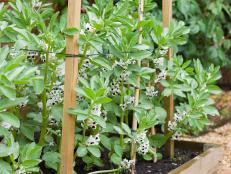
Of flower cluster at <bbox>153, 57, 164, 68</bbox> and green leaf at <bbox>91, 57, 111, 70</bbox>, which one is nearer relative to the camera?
green leaf at <bbox>91, 57, 111, 70</bbox>

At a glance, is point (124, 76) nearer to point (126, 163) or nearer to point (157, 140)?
point (126, 163)

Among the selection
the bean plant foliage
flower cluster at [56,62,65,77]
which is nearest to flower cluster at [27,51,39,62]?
the bean plant foliage

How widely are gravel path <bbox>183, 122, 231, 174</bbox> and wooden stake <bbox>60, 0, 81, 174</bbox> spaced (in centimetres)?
157

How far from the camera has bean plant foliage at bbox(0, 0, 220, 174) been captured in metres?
2.05

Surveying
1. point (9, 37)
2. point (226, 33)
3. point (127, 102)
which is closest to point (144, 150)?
point (127, 102)

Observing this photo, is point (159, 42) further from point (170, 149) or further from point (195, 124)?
point (170, 149)

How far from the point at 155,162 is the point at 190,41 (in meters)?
2.14

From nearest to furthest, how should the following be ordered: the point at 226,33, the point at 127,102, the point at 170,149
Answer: the point at 127,102
the point at 170,149
the point at 226,33

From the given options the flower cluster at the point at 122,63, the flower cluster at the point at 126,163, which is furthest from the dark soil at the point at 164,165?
the flower cluster at the point at 122,63

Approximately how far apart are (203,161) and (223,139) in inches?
58.1

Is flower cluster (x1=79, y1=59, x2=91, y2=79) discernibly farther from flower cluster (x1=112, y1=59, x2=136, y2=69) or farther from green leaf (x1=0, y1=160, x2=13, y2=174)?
green leaf (x1=0, y1=160, x2=13, y2=174)

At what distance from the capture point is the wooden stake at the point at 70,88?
2.06 metres

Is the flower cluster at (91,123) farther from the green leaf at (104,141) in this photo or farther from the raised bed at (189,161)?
the raised bed at (189,161)

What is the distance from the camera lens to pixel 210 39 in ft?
16.3
